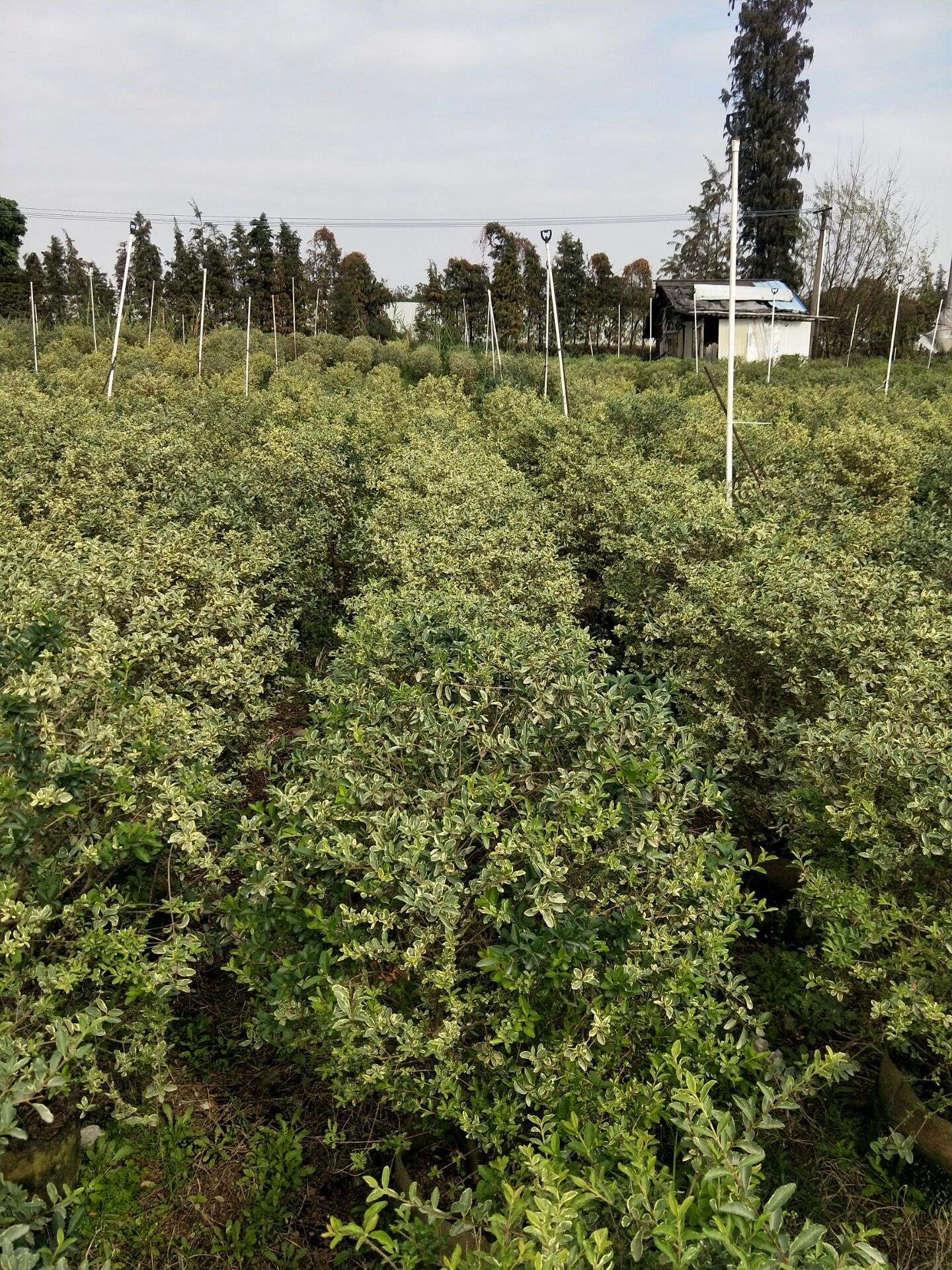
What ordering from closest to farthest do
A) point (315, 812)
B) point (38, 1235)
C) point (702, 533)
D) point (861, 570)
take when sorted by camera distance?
point (38, 1235) → point (315, 812) → point (861, 570) → point (702, 533)

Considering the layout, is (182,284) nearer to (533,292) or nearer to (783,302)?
(533,292)

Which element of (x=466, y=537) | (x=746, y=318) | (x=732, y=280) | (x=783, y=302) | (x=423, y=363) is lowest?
(x=466, y=537)

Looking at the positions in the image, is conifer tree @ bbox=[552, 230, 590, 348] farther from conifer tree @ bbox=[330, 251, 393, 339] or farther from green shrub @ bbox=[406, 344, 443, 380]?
green shrub @ bbox=[406, 344, 443, 380]

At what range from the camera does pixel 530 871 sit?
2.57 meters

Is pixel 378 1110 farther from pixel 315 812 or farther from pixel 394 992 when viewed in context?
pixel 315 812

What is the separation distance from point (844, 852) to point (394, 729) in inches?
73.1

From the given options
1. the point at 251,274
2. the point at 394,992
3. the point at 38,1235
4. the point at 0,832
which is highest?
the point at 251,274

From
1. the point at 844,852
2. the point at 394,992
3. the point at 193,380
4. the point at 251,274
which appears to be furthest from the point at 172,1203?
the point at 251,274

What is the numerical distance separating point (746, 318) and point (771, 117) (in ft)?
50.9

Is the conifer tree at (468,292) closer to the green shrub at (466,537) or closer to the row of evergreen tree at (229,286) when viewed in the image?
the row of evergreen tree at (229,286)

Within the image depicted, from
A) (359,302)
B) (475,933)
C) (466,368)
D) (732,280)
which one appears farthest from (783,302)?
(475,933)

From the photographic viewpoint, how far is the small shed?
1224 inches

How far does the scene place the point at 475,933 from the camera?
104 inches

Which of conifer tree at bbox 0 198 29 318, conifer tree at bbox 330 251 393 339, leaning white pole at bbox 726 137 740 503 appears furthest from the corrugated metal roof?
conifer tree at bbox 0 198 29 318
